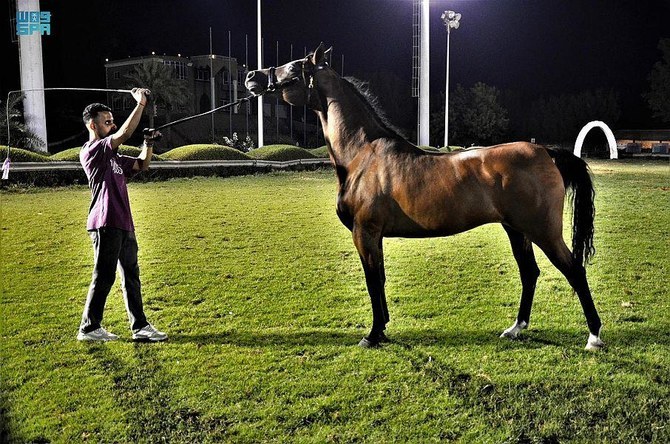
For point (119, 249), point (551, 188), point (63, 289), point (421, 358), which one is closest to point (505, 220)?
point (551, 188)

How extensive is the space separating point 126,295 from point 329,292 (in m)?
2.29

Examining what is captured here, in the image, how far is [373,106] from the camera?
530cm

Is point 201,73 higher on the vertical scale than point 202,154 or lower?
higher

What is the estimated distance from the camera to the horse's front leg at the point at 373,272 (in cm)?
491

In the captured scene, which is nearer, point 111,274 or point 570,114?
point 111,274

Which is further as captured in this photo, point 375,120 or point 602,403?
point 375,120

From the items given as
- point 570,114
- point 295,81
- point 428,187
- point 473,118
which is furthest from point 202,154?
point 570,114

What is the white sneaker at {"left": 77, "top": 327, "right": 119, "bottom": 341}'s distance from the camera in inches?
201

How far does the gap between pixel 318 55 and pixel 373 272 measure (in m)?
1.83

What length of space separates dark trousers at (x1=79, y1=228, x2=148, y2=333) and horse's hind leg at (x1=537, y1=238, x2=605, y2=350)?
3.26 m

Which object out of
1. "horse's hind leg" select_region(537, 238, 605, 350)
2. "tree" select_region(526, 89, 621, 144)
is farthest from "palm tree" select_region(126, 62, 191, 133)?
"horse's hind leg" select_region(537, 238, 605, 350)

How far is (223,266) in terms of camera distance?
7977mm

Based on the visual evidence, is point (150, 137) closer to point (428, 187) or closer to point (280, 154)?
point (428, 187)

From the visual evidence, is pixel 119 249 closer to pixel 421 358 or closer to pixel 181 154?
pixel 421 358
